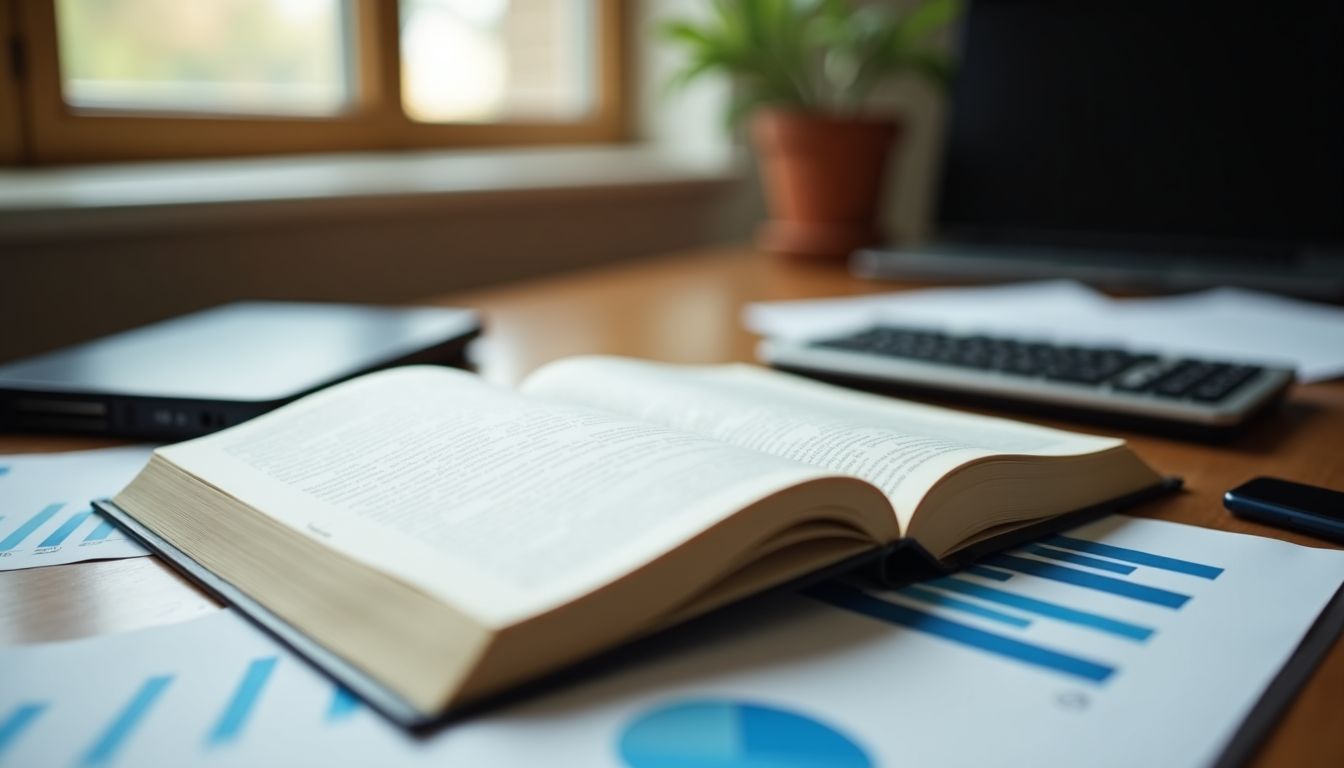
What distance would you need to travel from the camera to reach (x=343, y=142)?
158 cm

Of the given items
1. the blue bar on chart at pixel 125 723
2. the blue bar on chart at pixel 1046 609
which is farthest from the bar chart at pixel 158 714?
the blue bar on chart at pixel 1046 609

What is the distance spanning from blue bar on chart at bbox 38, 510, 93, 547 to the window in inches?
33.3

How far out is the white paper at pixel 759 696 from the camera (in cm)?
32

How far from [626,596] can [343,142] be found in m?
1.37

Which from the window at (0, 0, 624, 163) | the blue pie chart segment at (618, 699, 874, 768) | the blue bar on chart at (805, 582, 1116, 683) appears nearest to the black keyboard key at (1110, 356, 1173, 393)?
the blue bar on chart at (805, 582, 1116, 683)

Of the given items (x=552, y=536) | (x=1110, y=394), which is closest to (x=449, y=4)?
(x=1110, y=394)

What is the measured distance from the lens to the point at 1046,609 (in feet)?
1.38

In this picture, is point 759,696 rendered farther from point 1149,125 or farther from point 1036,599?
point 1149,125

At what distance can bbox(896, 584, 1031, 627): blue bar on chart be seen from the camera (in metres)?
0.41

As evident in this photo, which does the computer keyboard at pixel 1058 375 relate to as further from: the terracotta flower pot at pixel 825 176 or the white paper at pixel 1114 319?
the terracotta flower pot at pixel 825 176

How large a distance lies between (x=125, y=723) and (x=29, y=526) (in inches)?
8.9

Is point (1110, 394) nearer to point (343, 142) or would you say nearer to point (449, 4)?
point (343, 142)

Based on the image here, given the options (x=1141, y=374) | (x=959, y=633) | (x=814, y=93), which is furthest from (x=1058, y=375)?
(x=814, y=93)

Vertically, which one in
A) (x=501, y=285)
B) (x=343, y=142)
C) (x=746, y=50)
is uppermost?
(x=746, y=50)
